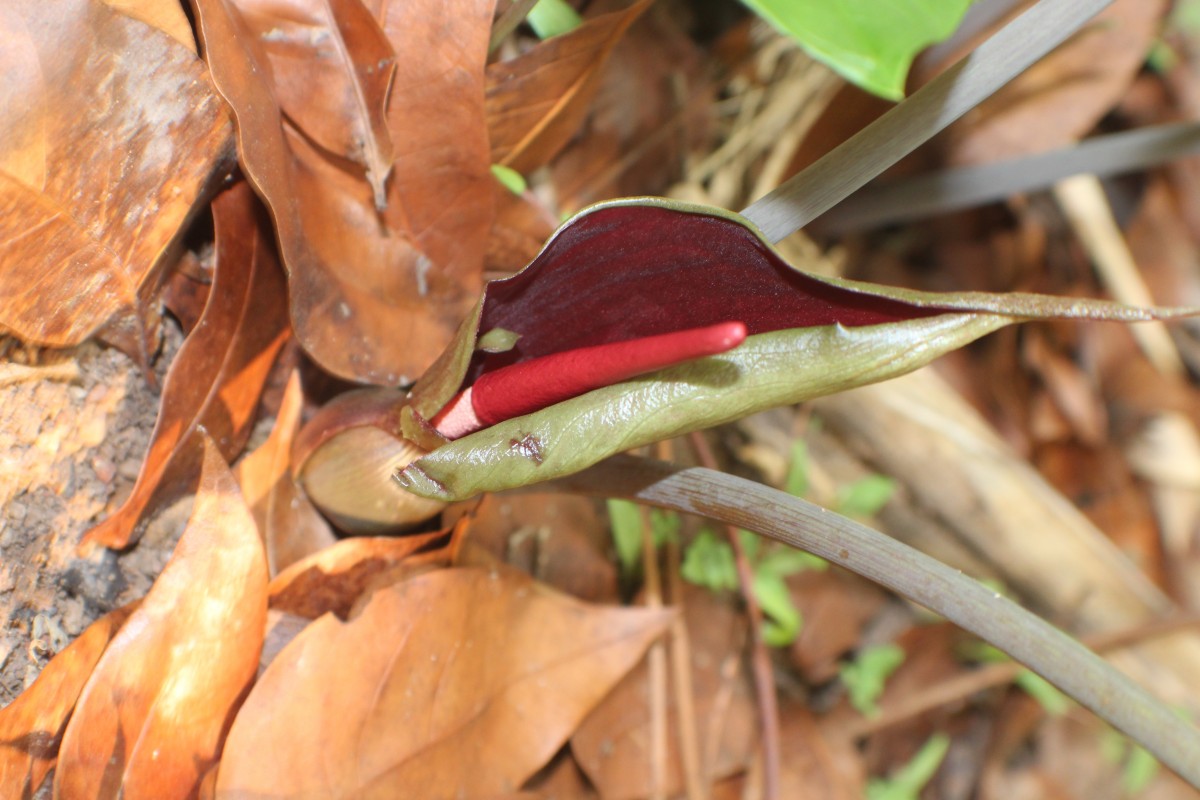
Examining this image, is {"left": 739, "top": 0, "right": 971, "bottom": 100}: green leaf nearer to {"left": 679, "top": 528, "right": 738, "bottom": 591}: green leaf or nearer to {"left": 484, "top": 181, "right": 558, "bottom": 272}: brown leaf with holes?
{"left": 484, "top": 181, "right": 558, "bottom": 272}: brown leaf with holes

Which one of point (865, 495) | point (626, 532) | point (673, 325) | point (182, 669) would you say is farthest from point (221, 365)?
point (865, 495)

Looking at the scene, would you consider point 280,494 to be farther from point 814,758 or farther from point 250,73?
point 814,758

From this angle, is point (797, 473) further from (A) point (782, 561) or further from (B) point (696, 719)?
(B) point (696, 719)

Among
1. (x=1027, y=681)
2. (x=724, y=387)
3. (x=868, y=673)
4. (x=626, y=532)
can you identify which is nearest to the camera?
(x=724, y=387)

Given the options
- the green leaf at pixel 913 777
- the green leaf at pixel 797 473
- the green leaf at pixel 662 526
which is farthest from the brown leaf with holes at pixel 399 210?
the green leaf at pixel 913 777

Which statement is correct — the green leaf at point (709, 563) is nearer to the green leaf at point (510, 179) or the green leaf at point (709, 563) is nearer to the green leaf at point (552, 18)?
the green leaf at point (510, 179)
